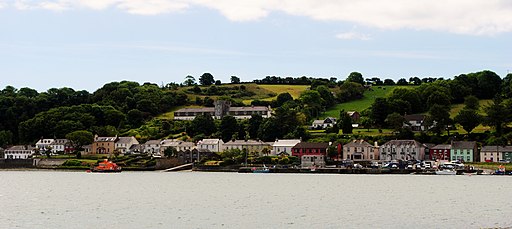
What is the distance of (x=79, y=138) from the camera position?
410 ft

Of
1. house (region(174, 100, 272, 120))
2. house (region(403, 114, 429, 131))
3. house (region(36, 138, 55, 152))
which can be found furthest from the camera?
house (region(174, 100, 272, 120))

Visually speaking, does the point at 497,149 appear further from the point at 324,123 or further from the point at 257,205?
the point at 257,205

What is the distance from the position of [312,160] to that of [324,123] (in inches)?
1105

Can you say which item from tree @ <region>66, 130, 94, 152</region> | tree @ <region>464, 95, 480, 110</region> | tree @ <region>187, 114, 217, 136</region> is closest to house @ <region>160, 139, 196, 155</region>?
tree @ <region>187, 114, 217, 136</region>

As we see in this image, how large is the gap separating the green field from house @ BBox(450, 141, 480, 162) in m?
43.9

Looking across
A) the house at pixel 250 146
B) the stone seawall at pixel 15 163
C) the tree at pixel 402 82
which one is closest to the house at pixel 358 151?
the house at pixel 250 146

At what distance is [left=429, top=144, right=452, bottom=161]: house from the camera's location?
108m

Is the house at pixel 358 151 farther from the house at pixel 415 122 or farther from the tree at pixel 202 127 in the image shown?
the tree at pixel 202 127

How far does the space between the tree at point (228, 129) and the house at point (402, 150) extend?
28.4 meters

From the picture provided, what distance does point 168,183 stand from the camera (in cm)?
7800

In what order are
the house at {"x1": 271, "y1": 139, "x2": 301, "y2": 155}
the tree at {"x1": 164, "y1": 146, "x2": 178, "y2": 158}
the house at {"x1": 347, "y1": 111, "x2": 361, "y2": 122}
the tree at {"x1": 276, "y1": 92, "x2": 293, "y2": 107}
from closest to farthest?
the tree at {"x1": 164, "y1": 146, "x2": 178, "y2": 158}, the house at {"x1": 271, "y1": 139, "x2": 301, "y2": 155}, the house at {"x1": 347, "y1": 111, "x2": 361, "y2": 122}, the tree at {"x1": 276, "y1": 92, "x2": 293, "y2": 107}

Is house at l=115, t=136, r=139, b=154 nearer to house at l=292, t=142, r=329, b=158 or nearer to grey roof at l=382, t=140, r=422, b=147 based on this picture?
house at l=292, t=142, r=329, b=158

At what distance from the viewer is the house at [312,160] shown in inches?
4242

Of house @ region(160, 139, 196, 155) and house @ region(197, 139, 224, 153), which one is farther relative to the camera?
house @ region(197, 139, 224, 153)
